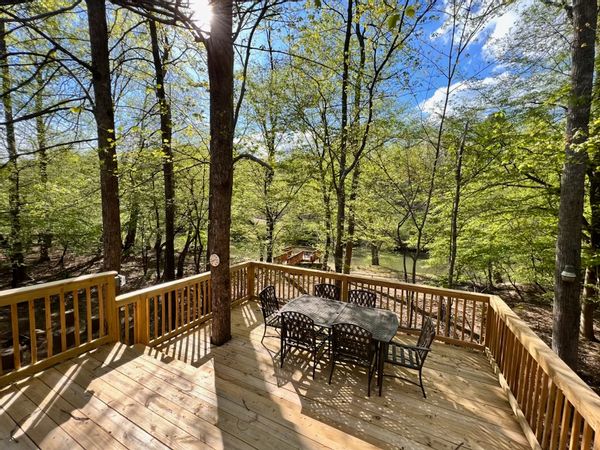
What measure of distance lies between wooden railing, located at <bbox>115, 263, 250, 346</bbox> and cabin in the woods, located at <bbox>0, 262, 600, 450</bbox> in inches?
1.1

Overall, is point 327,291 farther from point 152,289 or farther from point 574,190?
point 574,190

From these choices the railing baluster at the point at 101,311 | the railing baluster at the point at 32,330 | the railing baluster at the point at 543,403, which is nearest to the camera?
the railing baluster at the point at 543,403

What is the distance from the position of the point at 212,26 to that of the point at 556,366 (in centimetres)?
479

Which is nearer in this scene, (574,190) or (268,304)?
(574,190)

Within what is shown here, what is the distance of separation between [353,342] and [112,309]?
2.78 metres

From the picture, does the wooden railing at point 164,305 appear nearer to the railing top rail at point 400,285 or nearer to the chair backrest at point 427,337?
the railing top rail at point 400,285

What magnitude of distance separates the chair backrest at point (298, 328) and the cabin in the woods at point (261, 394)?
0.36 meters

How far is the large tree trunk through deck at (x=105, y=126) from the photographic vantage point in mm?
4324

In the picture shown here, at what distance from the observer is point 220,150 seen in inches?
139

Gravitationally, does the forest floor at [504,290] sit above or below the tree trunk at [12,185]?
below

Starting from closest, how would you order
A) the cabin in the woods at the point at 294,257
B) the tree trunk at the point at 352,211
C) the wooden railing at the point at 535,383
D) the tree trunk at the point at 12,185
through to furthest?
the wooden railing at the point at 535,383 → the tree trunk at the point at 12,185 → the tree trunk at the point at 352,211 → the cabin in the woods at the point at 294,257

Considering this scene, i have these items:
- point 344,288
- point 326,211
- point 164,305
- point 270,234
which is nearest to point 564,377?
point 344,288

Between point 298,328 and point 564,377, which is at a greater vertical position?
point 564,377

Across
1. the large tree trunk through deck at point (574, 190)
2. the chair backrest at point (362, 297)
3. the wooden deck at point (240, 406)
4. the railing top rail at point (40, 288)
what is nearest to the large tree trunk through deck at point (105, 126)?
the railing top rail at point (40, 288)
